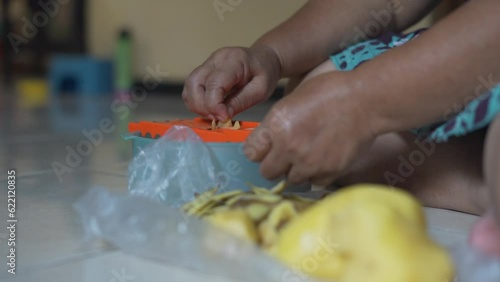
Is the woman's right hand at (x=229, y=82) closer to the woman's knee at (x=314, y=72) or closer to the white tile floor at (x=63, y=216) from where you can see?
the woman's knee at (x=314, y=72)

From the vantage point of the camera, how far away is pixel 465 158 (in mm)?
886

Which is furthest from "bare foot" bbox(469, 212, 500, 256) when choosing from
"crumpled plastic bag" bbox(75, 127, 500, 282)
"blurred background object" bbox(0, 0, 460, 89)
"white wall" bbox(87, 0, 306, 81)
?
"white wall" bbox(87, 0, 306, 81)

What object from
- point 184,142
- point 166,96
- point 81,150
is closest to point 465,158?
point 184,142

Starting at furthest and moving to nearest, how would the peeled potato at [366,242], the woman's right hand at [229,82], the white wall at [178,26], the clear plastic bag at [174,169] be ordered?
the white wall at [178,26] → the woman's right hand at [229,82] → the clear plastic bag at [174,169] → the peeled potato at [366,242]

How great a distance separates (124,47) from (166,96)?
0.94 feet

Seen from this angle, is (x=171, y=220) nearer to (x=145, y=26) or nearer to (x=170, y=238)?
(x=170, y=238)

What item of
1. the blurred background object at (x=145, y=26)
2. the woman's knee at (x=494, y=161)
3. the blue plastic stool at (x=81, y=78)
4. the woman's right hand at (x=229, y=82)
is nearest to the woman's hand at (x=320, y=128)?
the woman's knee at (x=494, y=161)

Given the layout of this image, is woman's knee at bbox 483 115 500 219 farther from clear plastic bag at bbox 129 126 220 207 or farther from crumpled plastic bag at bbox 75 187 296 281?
clear plastic bag at bbox 129 126 220 207

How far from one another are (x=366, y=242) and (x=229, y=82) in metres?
0.47

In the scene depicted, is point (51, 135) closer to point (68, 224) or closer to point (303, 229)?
point (68, 224)

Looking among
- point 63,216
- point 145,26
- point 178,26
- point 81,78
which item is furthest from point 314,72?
point 81,78

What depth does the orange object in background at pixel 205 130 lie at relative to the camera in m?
0.90

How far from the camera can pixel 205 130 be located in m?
0.92

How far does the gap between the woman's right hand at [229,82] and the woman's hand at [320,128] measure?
0.23m
